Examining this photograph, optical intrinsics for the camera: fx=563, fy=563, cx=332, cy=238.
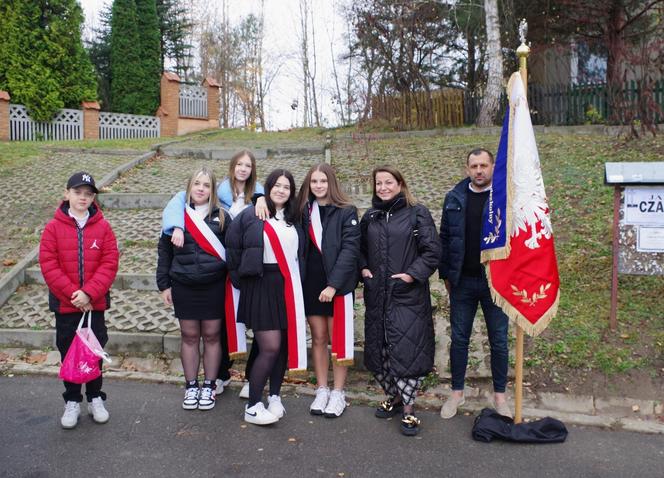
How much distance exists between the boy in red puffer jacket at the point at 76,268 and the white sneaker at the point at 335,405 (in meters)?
1.69

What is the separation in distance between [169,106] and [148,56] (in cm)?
464

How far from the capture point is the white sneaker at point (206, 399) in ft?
14.8

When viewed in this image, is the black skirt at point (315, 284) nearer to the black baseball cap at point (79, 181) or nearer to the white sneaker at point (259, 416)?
the white sneaker at point (259, 416)

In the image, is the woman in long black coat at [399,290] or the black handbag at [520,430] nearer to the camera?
the black handbag at [520,430]

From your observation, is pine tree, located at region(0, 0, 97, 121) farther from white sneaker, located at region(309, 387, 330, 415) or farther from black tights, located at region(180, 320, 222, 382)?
white sneaker, located at region(309, 387, 330, 415)

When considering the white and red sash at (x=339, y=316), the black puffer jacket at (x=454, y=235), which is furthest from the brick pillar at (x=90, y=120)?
the black puffer jacket at (x=454, y=235)

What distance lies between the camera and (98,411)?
168 inches

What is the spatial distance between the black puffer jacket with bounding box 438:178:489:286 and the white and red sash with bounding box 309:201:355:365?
2.61ft

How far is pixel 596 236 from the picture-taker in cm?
707

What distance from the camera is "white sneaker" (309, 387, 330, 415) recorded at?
4434 mm

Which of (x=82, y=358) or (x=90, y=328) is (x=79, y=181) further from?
(x=82, y=358)

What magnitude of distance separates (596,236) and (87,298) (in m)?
5.93

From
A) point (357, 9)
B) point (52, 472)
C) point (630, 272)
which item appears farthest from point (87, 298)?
point (357, 9)

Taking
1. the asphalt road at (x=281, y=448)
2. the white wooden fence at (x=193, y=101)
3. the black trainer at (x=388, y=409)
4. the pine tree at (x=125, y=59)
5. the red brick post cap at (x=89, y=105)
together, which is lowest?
the asphalt road at (x=281, y=448)
